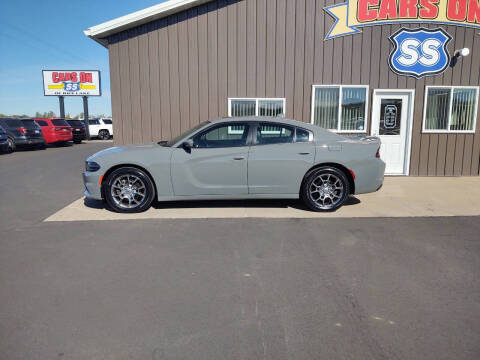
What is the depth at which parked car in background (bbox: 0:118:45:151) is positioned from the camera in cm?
1636

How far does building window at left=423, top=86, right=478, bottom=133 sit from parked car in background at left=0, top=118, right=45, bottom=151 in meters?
16.6

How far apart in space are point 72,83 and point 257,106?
23.6 meters

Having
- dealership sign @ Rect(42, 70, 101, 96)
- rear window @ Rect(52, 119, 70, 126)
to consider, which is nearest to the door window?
rear window @ Rect(52, 119, 70, 126)

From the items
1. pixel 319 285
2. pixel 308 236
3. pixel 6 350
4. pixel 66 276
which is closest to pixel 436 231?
pixel 308 236

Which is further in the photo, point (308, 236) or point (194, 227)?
point (194, 227)

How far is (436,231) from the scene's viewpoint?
15.9ft

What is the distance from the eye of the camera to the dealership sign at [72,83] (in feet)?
90.4

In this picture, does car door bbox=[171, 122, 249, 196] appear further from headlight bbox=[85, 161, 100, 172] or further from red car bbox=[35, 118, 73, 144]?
red car bbox=[35, 118, 73, 144]

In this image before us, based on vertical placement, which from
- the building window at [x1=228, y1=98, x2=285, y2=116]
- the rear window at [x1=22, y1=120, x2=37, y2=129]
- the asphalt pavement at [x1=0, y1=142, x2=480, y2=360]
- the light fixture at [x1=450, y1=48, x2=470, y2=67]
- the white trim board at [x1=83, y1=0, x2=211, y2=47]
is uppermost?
the white trim board at [x1=83, y1=0, x2=211, y2=47]

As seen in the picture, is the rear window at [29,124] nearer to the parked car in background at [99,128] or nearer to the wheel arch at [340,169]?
the parked car in background at [99,128]

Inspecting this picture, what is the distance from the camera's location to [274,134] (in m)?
5.84

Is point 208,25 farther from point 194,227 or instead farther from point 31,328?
point 31,328

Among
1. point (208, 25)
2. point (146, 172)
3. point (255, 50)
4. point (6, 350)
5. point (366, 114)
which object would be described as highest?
point (208, 25)

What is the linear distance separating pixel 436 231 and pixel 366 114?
505 cm
